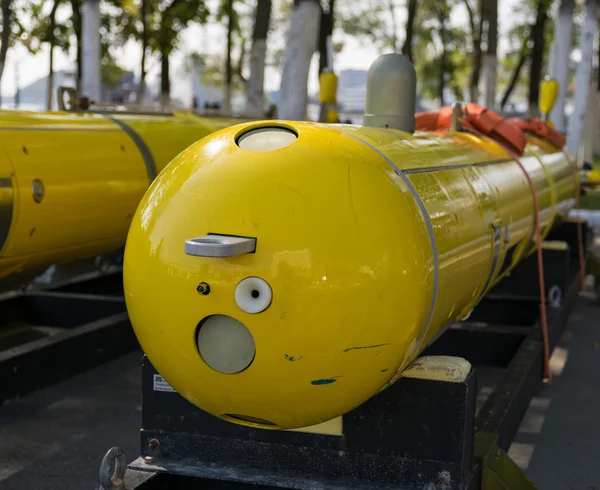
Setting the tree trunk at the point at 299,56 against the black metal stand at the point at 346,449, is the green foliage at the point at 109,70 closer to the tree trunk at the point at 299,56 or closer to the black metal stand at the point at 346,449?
the tree trunk at the point at 299,56

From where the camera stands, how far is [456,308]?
327 cm

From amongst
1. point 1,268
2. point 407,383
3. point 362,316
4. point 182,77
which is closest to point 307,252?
point 362,316

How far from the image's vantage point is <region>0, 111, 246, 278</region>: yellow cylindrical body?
457 cm

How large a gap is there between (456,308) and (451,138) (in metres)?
1.21

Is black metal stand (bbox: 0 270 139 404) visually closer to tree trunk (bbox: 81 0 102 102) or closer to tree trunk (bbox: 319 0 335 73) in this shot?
tree trunk (bbox: 81 0 102 102)

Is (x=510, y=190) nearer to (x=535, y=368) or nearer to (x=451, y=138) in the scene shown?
(x=451, y=138)

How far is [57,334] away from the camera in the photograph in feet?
17.1

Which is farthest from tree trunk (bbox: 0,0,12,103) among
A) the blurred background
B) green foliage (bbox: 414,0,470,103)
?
green foliage (bbox: 414,0,470,103)

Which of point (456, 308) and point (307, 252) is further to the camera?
point (456, 308)

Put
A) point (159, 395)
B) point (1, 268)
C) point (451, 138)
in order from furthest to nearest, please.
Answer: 1. point (1, 268)
2. point (451, 138)
3. point (159, 395)

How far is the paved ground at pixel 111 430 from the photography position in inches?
159

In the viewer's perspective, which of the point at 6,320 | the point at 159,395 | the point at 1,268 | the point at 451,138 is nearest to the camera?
the point at 159,395

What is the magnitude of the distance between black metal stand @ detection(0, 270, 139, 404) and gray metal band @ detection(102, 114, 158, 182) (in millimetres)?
880

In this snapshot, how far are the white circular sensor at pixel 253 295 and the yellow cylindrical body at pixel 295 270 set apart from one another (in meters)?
0.01
